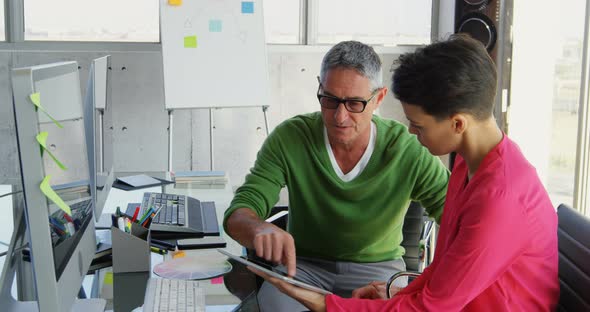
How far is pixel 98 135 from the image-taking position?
5.77 ft

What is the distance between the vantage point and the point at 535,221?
1.24 m

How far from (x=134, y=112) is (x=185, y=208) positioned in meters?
2.59

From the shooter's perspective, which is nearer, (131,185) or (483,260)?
(483,260)

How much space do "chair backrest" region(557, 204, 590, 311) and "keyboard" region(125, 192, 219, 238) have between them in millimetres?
941

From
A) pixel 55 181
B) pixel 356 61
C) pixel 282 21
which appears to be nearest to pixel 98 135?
pixel 55 181

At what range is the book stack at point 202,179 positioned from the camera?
2.81m

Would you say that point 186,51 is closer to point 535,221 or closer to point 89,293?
point 89,293

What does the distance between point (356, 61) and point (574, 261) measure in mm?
791

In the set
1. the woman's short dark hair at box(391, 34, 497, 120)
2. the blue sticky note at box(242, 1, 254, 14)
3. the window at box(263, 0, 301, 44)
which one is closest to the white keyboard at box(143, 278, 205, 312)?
the woman's short dark hair at box(391, 34, 497, 120)

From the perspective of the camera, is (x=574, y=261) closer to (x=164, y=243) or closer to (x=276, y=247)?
(x=276, y=247)

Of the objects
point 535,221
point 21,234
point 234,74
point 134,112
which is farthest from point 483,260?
point 134,112

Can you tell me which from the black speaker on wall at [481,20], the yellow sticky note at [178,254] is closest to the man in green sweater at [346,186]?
the yellow sticky note at [178,254]

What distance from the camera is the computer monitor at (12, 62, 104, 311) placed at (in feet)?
3.22

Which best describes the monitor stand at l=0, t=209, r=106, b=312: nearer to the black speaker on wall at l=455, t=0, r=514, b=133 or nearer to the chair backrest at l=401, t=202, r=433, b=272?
the chair backrest at l=401, t=202, r=433, b=272
